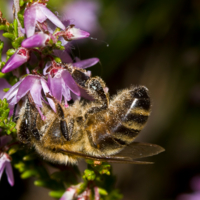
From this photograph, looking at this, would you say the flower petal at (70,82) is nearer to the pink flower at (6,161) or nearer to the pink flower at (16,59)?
the pink flower at (16,59)

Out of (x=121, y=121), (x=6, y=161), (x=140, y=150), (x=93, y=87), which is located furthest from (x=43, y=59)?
(x=140, y=150)

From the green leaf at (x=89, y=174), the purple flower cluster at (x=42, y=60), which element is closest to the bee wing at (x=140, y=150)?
the green leaf at (x=89, y=174)

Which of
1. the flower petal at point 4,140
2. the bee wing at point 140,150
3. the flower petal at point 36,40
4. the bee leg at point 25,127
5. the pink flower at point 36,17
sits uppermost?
the pink flower at point 36,17

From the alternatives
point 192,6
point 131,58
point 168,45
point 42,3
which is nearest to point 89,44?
point 131,58

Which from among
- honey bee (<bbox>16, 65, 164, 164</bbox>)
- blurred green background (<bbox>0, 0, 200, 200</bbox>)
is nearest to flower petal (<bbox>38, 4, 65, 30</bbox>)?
honey bee (<bbox>16, 65, 164, 164</bbox>)

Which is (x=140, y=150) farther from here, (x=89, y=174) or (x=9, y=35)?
(x=9, y=35)

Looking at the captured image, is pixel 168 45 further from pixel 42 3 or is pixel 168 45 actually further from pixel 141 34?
pixel 42 3

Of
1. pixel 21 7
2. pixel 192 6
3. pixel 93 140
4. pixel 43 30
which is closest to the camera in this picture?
pixel 43 30
